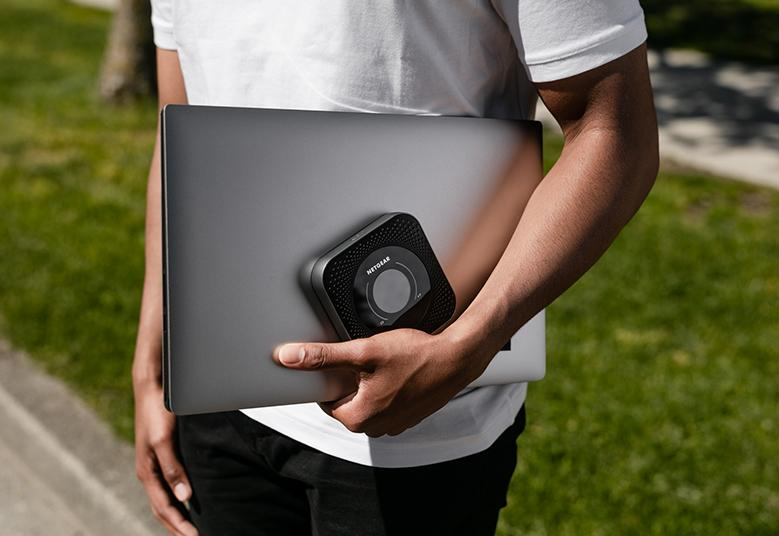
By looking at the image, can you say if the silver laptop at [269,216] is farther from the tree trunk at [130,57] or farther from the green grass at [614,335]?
the tree trunk at [130,57]

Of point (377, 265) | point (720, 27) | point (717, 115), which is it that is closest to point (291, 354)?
point (377, 265)

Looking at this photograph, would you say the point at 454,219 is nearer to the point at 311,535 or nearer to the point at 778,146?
the point at 311,535

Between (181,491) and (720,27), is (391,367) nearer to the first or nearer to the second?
(181,491)

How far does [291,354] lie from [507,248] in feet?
0.93

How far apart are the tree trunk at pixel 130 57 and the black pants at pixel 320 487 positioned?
5.97m

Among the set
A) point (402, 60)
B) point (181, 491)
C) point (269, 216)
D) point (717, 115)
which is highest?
point (402, 60)

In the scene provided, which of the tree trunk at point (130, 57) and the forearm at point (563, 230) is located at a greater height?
the forearm at point (563, 230)

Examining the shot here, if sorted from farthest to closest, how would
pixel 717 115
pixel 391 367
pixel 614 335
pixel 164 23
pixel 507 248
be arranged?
pixel 717 115, pixel 614 335, pixel 164 23, pixel 507 248, pixel 391 367

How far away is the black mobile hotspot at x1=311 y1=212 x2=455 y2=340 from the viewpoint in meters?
1.12

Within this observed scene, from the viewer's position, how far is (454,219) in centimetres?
121

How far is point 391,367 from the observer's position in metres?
1.07

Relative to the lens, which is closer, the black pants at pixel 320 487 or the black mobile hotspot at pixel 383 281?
the black mobile hotspot at pixel 383 281

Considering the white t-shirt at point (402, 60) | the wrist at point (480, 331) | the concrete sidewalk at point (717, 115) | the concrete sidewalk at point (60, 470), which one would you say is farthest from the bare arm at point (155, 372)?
the concrete sidewalk at point (717, 115)

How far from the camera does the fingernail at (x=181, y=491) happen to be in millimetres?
1620
